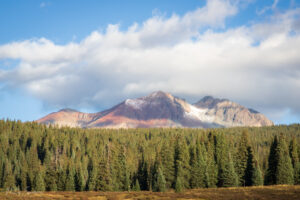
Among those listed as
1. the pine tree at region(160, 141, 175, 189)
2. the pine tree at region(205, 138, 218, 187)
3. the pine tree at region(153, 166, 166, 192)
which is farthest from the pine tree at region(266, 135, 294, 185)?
the pine tree at region(153, 166, 166, 192)

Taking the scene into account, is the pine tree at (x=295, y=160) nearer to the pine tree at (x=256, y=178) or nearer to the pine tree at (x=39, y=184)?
the pine tree at (x=256, y=178)

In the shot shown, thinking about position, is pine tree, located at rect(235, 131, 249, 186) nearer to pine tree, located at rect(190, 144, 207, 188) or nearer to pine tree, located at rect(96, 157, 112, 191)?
pine tree, located at rect(190, 144, 207, 188)

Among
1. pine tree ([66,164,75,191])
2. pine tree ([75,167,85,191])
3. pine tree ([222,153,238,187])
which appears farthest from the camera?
pine tree ([75,167,85,191])

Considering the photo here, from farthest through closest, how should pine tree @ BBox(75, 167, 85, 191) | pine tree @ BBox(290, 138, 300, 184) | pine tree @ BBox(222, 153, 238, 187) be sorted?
pine tree @ BBox(75, 167, 85, 191) → pine tree @ BBox(290, 138, 300, 184) → pine tree @ BBox(222, 153, 238, 187)

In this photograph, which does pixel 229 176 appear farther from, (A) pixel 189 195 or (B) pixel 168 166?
(A) pixel 189 195

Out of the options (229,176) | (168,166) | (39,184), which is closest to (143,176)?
(168,166)

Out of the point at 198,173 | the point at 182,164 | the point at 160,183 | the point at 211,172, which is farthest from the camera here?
the point at 182,164

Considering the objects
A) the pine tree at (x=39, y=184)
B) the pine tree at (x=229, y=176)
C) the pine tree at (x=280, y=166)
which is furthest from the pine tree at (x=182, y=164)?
the pine tree at (x=39, y=184)

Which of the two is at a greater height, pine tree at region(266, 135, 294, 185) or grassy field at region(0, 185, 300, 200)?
pine tree at region(266, 135, 294, 185)

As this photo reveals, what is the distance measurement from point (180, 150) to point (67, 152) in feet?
296

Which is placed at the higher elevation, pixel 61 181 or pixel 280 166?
pixel 280 166

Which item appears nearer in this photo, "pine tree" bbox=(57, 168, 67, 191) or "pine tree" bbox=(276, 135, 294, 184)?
"pine tree" bbox=(276, 135, 294, 184)

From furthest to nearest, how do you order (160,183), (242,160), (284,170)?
A: (242,160) < (284,170) < (160,183)

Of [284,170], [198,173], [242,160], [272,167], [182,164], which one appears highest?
[242,160]
